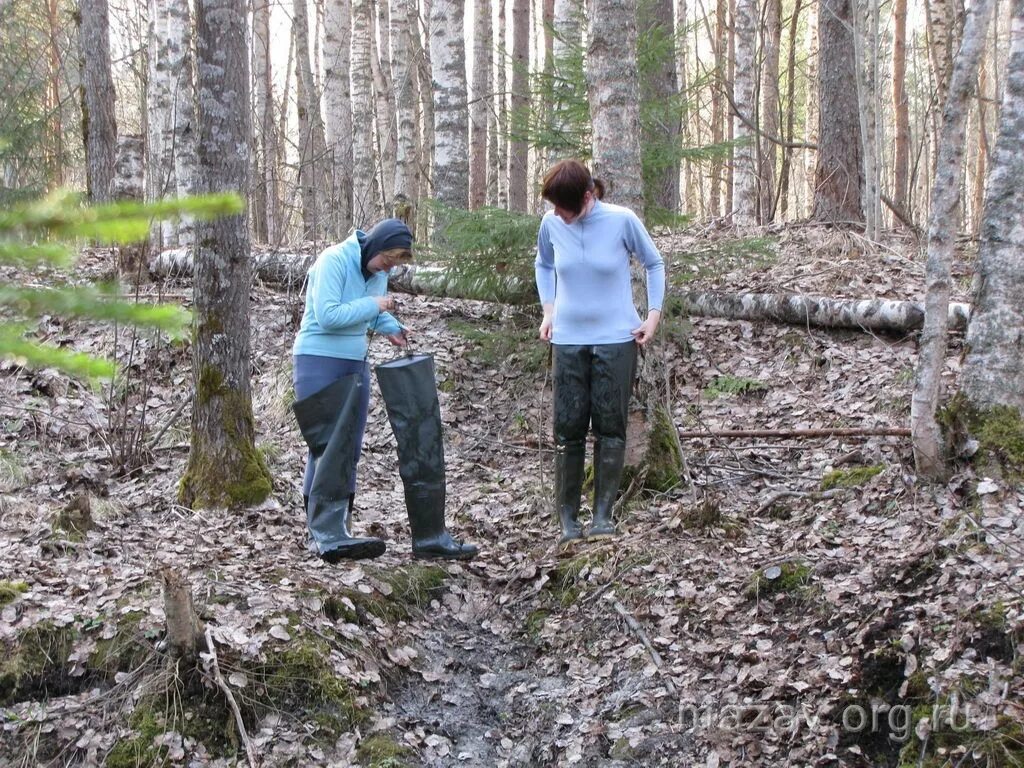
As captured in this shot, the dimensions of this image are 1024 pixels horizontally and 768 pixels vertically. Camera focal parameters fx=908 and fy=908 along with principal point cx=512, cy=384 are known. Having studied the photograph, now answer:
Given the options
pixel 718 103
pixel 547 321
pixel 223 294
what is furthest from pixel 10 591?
pixel 718 103

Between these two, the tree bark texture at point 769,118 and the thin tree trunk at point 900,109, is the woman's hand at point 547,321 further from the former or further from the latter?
the thin tree trunk at point 900,109

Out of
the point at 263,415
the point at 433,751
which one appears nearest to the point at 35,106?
the point at 263,415

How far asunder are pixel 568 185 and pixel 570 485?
170cm

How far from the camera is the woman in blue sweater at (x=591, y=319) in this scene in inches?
194

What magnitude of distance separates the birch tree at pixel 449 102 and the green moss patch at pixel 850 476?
6.23 meters

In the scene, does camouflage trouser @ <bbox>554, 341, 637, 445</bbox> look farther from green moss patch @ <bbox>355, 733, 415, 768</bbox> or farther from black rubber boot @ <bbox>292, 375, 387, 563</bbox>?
green moss patch @ <bbox>355, 733, 415, 768</bbox>

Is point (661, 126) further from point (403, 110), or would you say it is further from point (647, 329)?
point (403, 110)

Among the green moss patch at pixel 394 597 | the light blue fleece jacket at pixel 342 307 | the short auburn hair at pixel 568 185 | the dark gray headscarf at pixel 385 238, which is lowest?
the green moss patch at pixel 394 597

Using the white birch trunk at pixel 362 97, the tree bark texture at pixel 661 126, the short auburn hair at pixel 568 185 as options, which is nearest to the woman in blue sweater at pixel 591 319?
the short auburn hair at pixel 568 185

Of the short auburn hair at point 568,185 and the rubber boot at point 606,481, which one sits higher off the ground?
the short auburn hair at point 568,185

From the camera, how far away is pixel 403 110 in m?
13.3

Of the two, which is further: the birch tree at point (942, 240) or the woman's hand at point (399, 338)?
the woman's hand at point (399, 338)

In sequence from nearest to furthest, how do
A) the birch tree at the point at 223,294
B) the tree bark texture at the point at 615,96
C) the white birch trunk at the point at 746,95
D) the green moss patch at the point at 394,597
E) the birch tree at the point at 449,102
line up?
the green moss patch at the point at 394,597 < the birch tree at the point at 223,294 < the tree bark texture at the point at 615,96 < the birch tree at the point at 449,102 < the white birch trunk at the point at 746,95

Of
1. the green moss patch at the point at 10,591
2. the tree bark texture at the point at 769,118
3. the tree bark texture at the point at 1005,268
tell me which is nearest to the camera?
the green moss patch at the point at 10,591
